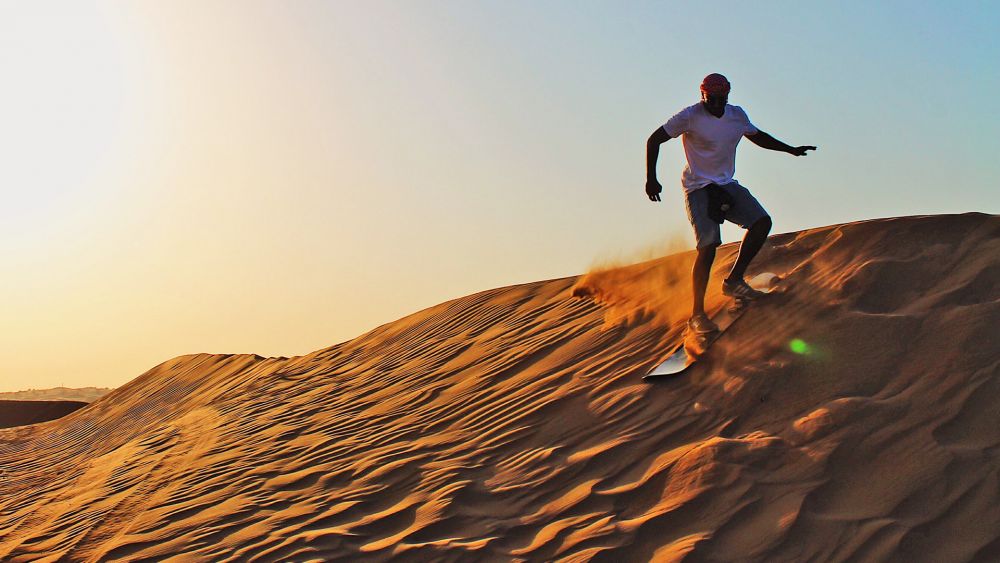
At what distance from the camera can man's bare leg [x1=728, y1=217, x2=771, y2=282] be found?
532cm

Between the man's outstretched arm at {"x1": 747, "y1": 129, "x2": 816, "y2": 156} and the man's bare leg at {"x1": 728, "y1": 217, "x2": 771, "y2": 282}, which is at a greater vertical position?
the man's outstretched arm at {"x1": 747, "y1": 129, "x2": 816, "y2": 156}

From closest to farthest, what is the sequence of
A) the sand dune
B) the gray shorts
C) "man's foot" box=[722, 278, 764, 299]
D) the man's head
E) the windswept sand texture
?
the windswept sand texture
the man's head
the gray shorts
"man's foot" box=[722, 278, 764, 299]
the sand dune

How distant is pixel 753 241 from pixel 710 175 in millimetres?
538

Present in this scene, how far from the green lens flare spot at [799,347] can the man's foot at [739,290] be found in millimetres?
656

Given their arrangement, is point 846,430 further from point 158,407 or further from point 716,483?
point 158,407

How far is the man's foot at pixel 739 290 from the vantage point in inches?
217

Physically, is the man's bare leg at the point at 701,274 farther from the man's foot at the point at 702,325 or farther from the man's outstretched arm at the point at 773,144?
the man's outstretched arm at the point at 773,144

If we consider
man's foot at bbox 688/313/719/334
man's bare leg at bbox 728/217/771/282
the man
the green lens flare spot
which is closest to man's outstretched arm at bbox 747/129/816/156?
the man

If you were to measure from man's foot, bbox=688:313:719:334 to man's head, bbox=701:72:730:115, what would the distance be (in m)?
1.29

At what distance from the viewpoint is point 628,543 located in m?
3.58

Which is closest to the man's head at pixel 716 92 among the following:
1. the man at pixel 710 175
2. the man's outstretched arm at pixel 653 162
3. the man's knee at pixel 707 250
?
the man at pixel 710 175

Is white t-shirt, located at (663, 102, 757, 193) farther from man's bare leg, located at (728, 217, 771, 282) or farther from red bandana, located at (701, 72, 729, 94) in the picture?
man's bare leg, located at (728, 217, 771, 282)

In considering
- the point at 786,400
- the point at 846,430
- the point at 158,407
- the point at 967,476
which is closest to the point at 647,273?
the point at 786,400

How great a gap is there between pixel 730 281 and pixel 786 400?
1.34 meters
